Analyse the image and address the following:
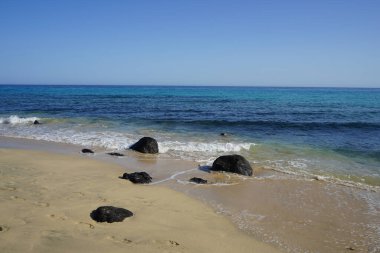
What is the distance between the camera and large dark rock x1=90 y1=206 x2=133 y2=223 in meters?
6.71

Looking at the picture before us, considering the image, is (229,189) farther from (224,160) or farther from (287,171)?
(287,171)

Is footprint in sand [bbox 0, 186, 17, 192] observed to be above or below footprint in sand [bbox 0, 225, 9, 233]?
below

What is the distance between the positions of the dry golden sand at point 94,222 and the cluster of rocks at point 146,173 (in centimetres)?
18

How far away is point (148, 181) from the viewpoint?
33.5 feet

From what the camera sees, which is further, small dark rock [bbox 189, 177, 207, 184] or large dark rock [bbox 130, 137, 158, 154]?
large dark rock [bbox 130, 137, 158, 154]

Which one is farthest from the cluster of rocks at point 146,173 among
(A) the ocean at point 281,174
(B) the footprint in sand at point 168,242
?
(B) the footprint in sand at point 168,242

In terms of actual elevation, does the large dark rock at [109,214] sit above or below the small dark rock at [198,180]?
above

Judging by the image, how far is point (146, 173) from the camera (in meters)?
10.7

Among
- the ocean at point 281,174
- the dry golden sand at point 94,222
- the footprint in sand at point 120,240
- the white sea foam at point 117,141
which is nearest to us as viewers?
the dry golden sand at point 94,222

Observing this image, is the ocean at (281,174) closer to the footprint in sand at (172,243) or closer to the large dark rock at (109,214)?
the footprint in sand at (172,243)

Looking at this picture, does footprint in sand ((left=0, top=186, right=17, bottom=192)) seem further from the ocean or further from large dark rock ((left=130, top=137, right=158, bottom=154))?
large dark rock ((left=130, top=137, right=158, bottom=154))

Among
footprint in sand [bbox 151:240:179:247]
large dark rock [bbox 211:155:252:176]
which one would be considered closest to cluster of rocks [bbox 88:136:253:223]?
large dark rock [bbox 211:155:252:176]

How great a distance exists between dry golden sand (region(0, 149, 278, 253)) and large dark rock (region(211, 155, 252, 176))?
304 cm

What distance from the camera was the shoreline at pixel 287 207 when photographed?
6.65 m
